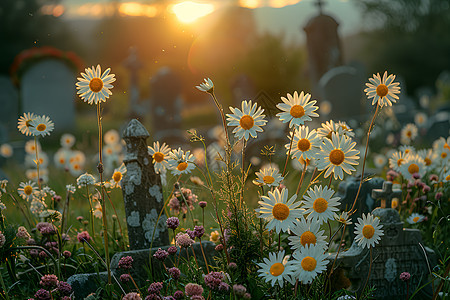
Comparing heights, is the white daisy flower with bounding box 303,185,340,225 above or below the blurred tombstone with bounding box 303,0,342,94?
below

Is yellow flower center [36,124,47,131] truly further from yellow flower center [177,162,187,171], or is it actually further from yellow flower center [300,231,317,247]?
yellow flower center [300,231,317,247]

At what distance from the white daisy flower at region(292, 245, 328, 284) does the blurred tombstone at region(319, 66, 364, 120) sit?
28.1 ft

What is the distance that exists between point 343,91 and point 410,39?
893 inches

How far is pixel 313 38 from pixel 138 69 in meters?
6.73

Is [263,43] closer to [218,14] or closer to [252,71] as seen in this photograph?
[252,71]

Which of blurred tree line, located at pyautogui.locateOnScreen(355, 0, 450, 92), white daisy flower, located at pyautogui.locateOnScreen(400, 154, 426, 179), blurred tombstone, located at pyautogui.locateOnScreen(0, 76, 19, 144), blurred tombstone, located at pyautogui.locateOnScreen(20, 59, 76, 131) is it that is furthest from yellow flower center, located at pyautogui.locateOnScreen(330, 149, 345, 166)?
blurred tree line, located at pyautogui.locateOnScreen(355, 0, 450, 92)

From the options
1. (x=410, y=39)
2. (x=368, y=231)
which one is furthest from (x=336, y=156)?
(x=410, y=39)

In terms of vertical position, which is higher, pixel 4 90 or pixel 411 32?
pixel 411 32

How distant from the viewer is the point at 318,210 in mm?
1981

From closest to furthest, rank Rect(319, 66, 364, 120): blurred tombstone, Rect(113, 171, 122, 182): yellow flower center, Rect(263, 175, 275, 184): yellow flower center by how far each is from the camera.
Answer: Rect(263, 175, 275, 184): yellow flower center
Rect(113, 171, 122, 182): yellow flower center
Rect(319, 66, 364, 120): blurred tombstone

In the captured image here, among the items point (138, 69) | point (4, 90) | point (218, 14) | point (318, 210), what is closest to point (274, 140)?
point (318, 210)

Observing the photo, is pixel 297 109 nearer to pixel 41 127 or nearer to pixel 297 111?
pixel 297 111

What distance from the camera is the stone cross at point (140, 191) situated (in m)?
2.91

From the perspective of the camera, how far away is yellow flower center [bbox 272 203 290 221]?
1932 millimetres
